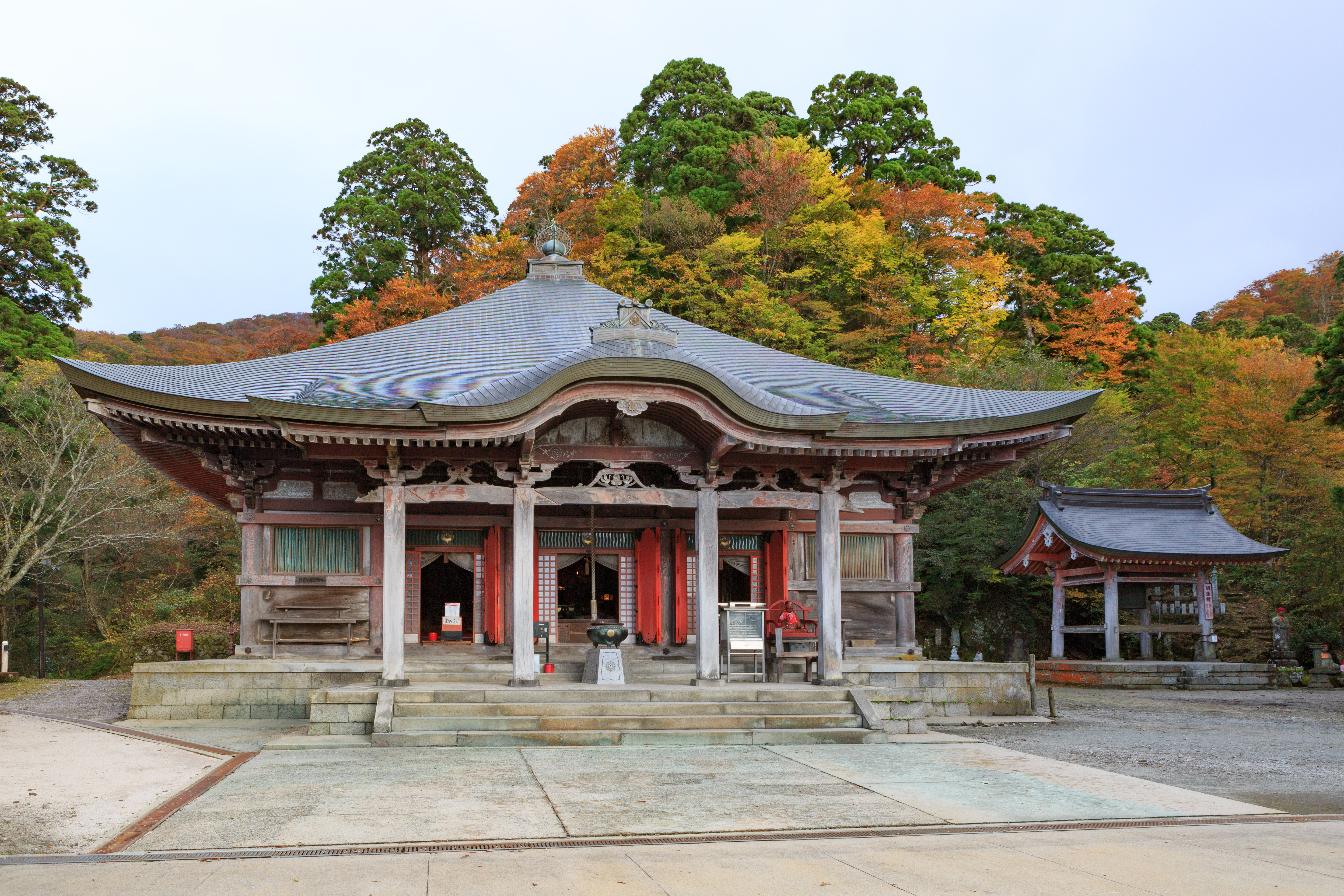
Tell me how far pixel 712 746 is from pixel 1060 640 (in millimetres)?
16447

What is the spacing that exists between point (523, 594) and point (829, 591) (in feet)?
13.5

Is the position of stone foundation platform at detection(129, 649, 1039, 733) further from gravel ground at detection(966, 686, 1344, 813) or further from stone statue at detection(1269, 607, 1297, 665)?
stone statue at detection(1269, 607, 1297, 665)

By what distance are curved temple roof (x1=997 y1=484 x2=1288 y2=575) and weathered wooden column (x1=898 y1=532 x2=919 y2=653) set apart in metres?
7.90

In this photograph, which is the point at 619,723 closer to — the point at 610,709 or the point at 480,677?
the point at 610,709

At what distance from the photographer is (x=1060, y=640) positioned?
24594 mm

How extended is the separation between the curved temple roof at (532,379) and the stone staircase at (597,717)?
131 inches

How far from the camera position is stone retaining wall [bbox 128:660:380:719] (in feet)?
44.4

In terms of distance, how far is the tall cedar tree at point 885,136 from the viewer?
1591 inches

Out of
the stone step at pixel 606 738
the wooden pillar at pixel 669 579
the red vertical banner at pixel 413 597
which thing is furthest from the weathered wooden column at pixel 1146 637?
the red vertical banner at pixel 413 597

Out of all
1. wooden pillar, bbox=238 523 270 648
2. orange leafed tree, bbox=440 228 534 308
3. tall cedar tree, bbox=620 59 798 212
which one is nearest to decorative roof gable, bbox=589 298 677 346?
wooden pillar, bbox=238 523 270 648

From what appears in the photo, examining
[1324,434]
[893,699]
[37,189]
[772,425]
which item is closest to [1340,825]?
[893,699]

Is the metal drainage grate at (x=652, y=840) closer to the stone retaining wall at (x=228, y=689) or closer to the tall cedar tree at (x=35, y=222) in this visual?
the stone retaining wall at (x=228, y=689)

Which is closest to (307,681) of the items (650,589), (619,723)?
(619,723)

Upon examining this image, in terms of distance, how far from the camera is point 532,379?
12594 millimetres
